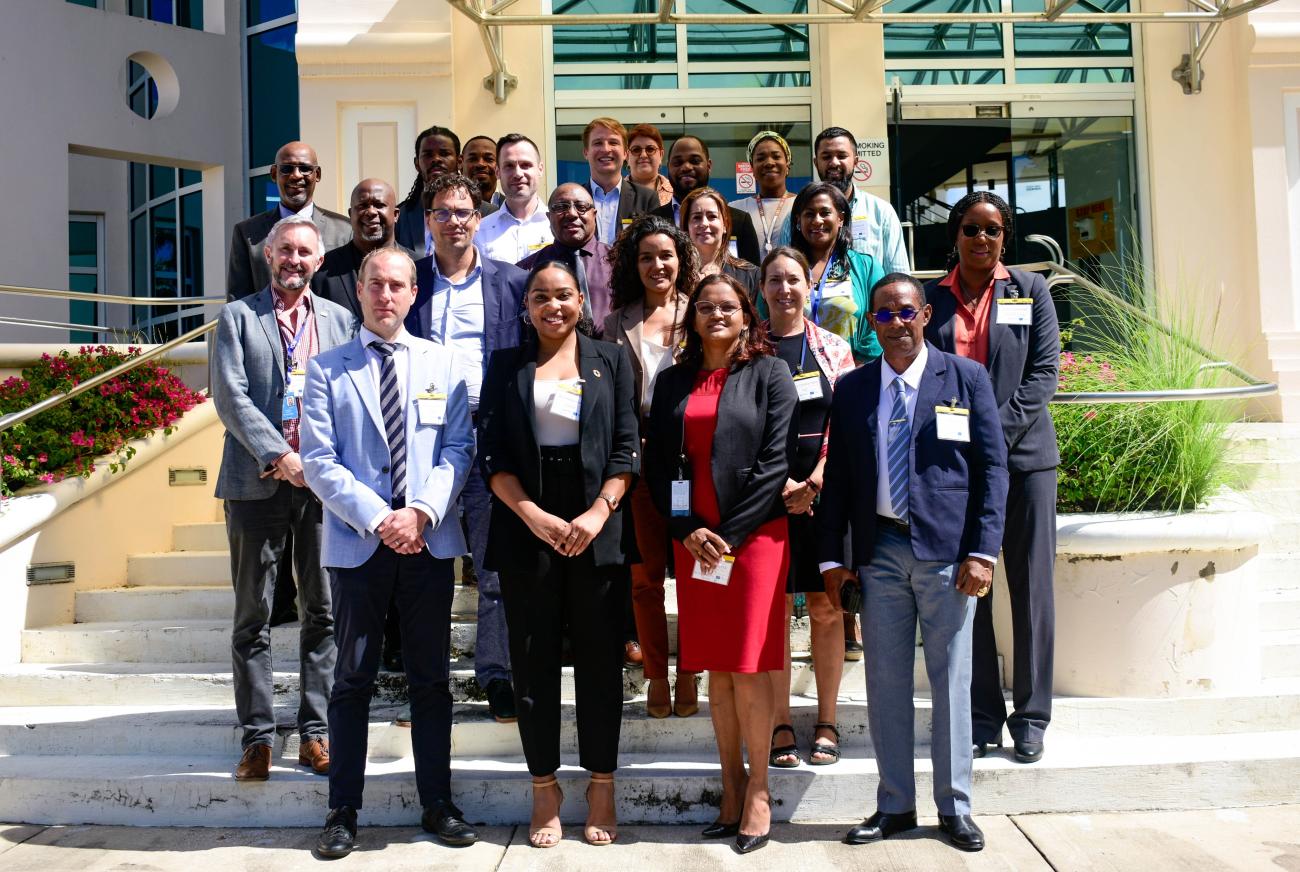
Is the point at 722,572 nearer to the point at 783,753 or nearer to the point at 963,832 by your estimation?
the point at 783,753

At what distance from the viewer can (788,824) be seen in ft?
15.1

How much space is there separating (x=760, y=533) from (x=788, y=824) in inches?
47.8

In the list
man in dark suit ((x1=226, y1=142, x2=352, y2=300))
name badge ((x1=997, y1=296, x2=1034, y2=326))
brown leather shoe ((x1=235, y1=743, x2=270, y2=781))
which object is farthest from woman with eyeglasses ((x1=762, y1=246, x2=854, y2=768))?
man in dark suit ((x1=226, y1=142, x2=352, y2=300))

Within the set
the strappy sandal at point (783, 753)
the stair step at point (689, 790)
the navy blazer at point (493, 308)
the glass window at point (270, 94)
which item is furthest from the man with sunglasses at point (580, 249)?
the glass window at point (270, 94)

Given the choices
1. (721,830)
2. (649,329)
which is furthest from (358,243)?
(721,830)

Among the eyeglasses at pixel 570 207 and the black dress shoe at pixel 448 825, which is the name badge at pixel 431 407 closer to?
the eyeglasses at pixel 570 207

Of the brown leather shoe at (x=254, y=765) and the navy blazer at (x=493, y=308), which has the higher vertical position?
the navy blazer at (x=493, y=308)

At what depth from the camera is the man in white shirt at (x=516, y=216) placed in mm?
5844

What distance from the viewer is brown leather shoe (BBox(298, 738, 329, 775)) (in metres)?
4.77

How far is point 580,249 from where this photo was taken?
5363mm

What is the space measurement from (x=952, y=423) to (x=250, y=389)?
9.52 ft

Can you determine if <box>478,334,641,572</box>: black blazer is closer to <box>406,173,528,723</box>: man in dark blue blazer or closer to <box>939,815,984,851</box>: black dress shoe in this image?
<box>406,173,528,723</box>: man in dark blue blazer

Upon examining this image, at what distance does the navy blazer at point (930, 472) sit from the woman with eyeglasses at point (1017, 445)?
0.38 metres

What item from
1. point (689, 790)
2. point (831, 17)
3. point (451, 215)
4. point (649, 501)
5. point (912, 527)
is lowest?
point (689, 790)
